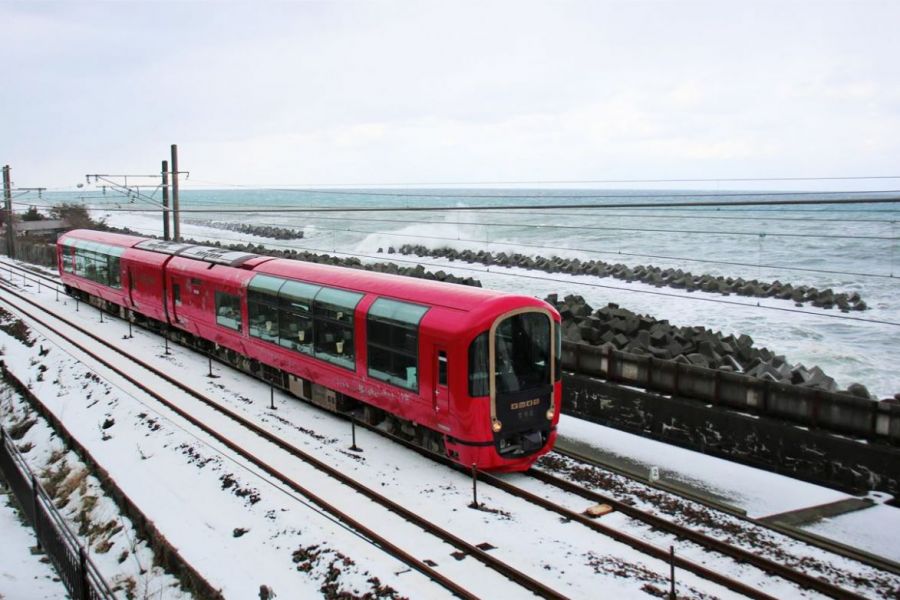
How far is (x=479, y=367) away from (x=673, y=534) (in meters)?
3.61

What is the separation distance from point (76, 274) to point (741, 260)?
3930 cm

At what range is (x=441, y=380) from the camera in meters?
11.4

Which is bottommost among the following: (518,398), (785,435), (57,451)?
(57,451)

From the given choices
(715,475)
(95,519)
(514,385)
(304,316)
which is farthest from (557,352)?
(95,519)

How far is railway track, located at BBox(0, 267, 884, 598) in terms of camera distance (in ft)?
27.2

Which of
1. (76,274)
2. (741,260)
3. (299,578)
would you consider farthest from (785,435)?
(741,260)

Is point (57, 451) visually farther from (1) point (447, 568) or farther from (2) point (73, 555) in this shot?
(1) point (447, 568)

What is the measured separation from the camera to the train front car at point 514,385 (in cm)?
1103

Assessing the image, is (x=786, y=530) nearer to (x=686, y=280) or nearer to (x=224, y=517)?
(x=224, y=517)

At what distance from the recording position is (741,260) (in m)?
47.6

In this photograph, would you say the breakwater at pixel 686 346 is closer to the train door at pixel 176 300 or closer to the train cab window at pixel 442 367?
the train cab window at pixel 442 367

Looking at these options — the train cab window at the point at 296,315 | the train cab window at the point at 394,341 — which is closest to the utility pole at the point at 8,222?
the train cab window at the point at 296,315

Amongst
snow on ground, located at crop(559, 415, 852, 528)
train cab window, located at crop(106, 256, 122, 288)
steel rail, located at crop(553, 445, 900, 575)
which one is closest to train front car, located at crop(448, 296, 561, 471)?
steel rail, located at crop(553, 445, 900, 575)

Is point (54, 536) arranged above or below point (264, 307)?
below
